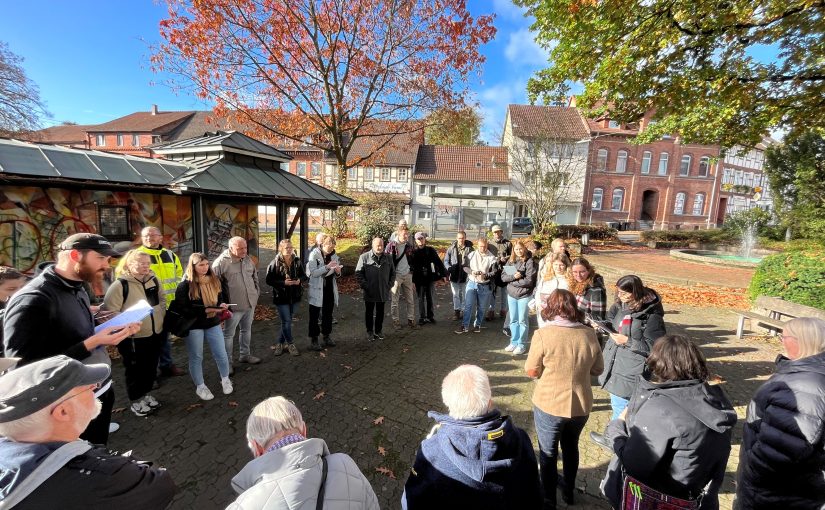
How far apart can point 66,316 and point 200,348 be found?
1.89m

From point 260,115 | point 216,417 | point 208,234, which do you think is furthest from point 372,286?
point 260,115

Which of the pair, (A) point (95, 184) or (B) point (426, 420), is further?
(A) point (95, 184)

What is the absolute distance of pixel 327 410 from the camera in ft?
13.9

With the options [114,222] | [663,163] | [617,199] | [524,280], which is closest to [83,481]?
[524,280]

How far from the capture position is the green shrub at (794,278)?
6871 mm

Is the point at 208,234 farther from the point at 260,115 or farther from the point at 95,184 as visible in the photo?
the point at 260,115

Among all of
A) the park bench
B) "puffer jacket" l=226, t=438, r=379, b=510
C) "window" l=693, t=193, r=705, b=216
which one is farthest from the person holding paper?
"window" l=693, t=193, r=705, b=216

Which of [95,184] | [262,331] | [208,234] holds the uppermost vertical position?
[95,184]

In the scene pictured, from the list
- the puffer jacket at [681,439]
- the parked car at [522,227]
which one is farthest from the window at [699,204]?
the puffer jacket at [681,439]

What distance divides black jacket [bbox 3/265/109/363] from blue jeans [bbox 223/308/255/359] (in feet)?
7.25

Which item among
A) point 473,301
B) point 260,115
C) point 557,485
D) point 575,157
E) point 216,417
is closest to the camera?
point 557,485

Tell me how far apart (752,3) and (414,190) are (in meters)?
28.4

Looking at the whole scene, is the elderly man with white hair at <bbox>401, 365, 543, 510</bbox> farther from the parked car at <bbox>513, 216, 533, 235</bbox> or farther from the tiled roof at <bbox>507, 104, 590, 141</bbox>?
the tiled roof at <bbox>507, 104, 590, 141</bbox>

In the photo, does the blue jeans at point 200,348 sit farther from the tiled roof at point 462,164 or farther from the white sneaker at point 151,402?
the tiled roof at point 462,164
